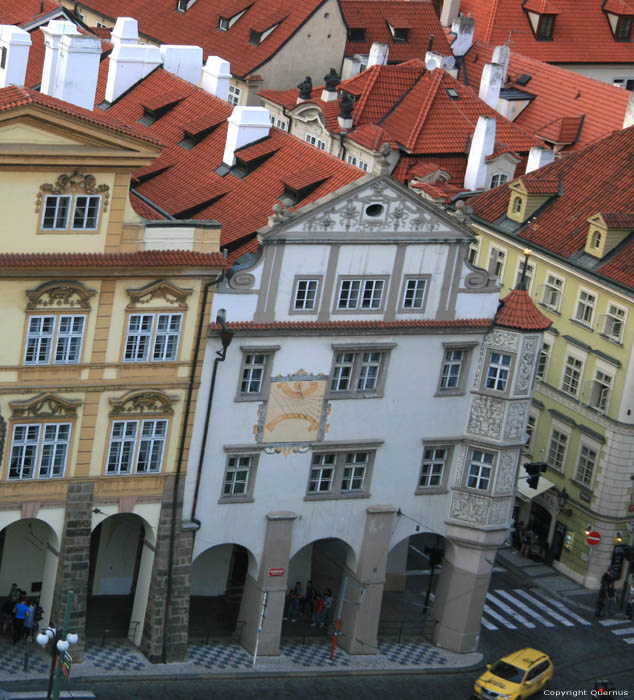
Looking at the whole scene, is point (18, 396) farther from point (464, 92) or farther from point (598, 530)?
point (464, 92)

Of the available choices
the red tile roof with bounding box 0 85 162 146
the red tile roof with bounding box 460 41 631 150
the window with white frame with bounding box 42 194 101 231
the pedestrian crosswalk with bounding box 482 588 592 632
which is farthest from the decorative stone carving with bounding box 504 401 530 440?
the red tile roof with bounding box 460 41 631 150

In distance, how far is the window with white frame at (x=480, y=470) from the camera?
297 ft

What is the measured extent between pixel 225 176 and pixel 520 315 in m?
14.8

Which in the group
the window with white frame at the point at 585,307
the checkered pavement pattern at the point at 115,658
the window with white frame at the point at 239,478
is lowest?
the checkered pavement pattern at the point at 115,658

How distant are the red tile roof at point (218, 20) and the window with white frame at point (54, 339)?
173ft

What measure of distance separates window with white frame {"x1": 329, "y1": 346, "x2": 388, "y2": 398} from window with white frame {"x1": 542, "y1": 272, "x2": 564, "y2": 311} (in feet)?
69.8

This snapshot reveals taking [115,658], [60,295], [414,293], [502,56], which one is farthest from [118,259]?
[502,56]

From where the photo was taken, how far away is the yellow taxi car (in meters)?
87.1

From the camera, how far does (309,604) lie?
307 feet

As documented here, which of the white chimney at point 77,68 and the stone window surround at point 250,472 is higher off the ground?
the white chimney at point 77,68

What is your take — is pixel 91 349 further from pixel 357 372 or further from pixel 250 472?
pixel 357 372

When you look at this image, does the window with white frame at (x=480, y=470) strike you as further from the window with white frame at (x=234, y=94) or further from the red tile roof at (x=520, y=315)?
the window with white frame at (x=234, y=94)

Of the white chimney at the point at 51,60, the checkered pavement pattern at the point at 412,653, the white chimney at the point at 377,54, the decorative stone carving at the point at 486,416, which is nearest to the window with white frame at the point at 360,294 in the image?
the decorative stone carving at the point at 486,416

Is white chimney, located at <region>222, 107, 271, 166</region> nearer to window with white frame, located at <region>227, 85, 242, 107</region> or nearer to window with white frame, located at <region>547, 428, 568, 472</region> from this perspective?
window with white frame, located at <region>547, 428, 568, 472</region>
